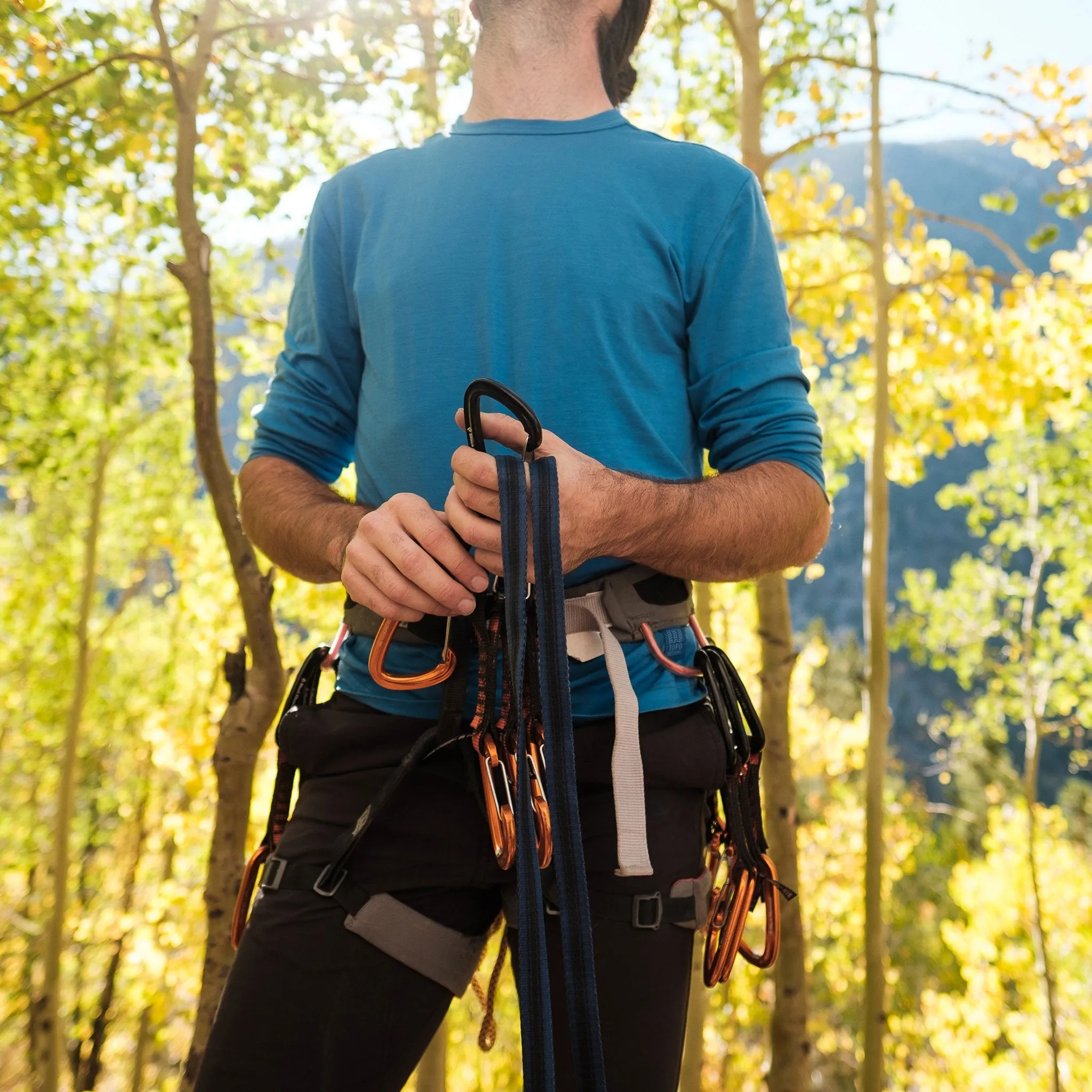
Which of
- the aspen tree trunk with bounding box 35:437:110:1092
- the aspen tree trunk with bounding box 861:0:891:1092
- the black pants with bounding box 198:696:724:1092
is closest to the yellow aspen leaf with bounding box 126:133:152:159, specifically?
the black pants with bounding box 198:696:724:1092

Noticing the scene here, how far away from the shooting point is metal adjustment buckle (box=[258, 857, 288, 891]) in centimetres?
123

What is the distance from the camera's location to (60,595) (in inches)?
505

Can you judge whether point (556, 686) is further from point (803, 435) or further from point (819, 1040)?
point (819, 1040)

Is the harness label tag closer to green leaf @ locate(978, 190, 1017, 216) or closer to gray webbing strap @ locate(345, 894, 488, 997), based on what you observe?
gray webbing strap @ locate(345, 894, 488, 997)

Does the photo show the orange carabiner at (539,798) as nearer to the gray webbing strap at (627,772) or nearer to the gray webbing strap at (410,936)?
the gray webbing strap at (627,772)

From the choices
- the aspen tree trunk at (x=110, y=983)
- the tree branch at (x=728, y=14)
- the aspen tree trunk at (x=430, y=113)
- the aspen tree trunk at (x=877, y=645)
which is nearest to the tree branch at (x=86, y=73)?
the aspen tree trunk at (x=430, y=113)

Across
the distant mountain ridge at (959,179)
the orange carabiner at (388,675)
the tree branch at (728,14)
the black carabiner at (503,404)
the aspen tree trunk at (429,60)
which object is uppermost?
the distant mountain ridge at (959,179)

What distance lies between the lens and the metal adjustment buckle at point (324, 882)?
3.86 feet

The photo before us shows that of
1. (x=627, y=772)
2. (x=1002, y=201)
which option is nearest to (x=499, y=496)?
(x=627, y=772)

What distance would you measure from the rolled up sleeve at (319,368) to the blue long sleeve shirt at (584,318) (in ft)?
0.24

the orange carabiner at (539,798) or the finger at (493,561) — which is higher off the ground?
the finger at (493,561)

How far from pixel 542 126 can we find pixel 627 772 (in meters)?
1.04

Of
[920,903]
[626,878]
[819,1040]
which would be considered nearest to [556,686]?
[626,878]

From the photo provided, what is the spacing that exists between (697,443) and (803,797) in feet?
119
